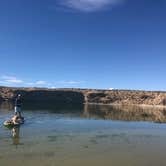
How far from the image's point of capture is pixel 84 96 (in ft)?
408

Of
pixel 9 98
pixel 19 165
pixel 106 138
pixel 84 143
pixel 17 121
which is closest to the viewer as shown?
pixel 19 165

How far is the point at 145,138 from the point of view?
31.3 metres

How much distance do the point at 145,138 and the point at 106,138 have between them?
12.0 feet

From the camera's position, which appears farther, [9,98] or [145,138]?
[9,98]

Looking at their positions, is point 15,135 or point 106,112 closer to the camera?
point 15,135

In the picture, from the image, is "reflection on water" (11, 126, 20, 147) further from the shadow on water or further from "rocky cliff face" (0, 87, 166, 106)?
"rocky cliff face" (0, 87, 166, 106)

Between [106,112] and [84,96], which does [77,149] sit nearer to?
[106,112]

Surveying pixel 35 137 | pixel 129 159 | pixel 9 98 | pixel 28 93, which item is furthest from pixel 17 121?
pixel 28 93

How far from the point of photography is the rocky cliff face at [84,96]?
116 metres

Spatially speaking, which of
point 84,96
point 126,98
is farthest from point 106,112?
point 126,98

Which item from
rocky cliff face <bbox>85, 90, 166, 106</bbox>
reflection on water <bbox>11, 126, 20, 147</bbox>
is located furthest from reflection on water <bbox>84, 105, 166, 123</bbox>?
rocky cliff face <bbox>85, 90, 166, 106</bbox>

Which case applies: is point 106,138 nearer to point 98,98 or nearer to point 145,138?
point 145,138

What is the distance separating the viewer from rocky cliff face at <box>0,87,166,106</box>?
381 feet

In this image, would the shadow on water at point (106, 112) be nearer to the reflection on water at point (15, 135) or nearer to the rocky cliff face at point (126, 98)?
the reflection on water at point (15, 135)
